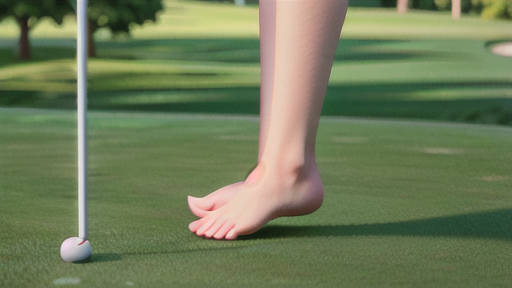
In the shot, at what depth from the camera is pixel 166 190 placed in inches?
93.7

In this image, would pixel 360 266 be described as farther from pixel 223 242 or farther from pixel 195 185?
pixel 195 185

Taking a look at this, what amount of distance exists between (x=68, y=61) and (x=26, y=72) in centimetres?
118

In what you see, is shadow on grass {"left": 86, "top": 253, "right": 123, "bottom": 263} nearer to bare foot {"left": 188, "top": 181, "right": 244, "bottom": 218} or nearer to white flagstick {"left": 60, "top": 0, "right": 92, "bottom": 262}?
white flagstick {"left": 60, "top": 0, "right": 92, "bottom": 262}

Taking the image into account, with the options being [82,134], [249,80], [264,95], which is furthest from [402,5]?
[82,134]

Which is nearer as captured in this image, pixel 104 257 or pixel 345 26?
pixel 104 257

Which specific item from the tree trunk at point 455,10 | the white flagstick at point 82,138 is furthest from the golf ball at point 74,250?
the tree trunk at point 455,10

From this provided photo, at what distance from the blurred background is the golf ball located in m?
6.02

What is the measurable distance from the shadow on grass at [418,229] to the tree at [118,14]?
10.9m

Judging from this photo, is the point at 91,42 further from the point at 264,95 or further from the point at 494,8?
the point at 264,95

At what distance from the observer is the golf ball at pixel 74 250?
55.6 inches

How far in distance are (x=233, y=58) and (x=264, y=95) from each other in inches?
407

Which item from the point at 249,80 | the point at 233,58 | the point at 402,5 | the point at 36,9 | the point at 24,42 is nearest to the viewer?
the point at 249,80

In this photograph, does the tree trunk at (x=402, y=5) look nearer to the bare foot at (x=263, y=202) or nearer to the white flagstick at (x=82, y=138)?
the bare foot at (x=263, y=202)

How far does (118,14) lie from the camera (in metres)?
12.3
